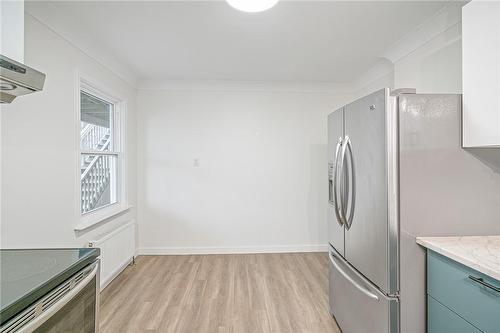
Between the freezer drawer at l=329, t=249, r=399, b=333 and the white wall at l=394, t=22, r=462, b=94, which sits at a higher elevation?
the white wall at l=394, t=22, r=462, b=94

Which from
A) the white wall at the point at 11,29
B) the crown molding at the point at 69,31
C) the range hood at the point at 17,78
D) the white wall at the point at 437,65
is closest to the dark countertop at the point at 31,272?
the range hood at the point at 17,78

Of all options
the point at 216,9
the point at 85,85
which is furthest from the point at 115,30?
the point at 216,9

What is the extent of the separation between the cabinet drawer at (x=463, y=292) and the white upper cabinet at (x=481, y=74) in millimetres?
674

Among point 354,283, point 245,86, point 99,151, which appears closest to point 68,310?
point 354,283

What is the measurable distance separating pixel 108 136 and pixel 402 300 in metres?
3.47

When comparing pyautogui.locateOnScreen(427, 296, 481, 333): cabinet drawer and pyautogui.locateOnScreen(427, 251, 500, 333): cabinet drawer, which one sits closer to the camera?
pyautogui.locateOnScreen(427, 251, 500, 333): cabinet drawer

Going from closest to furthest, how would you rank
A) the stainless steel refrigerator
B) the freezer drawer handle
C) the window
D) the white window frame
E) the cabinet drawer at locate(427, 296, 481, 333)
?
the cabinet drawer at locate(427, 296, 481, 333)
the stainless steel refrigerator
the freezer drawer handle
the white window frame
the window

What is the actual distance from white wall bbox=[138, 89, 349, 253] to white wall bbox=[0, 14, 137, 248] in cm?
138

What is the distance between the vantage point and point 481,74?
4.64ft

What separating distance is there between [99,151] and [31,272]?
7.08 ft

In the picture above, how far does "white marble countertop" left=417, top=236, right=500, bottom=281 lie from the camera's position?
1.13 m

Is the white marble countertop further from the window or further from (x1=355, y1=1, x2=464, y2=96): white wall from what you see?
the window

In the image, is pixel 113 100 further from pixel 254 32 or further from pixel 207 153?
pixel 254 32

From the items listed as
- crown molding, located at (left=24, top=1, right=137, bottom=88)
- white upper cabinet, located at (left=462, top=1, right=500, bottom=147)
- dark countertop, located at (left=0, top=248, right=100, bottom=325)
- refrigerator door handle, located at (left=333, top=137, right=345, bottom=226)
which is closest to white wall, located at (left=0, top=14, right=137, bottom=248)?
crown molding, located at (left=24, top=1, right=137, bottom=88)
